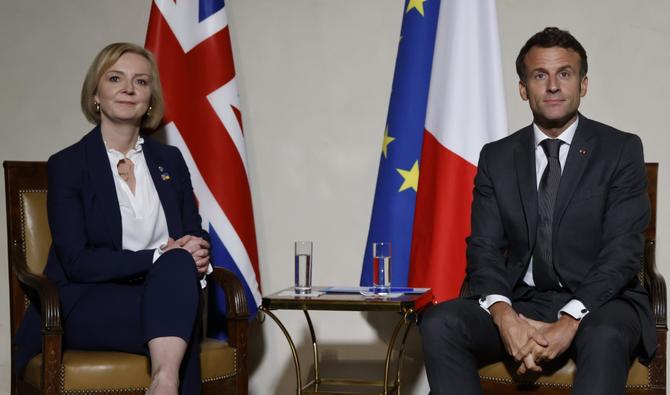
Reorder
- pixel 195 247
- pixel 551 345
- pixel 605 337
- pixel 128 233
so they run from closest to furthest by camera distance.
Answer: pixel 605 337 < pixel 551 345 < pixel 195 247 < pixel 128 233

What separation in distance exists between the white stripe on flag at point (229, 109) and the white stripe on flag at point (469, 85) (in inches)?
33.9

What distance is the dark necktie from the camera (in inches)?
117

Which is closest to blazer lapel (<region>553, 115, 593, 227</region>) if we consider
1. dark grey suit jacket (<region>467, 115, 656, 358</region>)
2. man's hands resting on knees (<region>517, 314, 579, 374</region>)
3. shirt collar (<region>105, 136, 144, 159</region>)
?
dark grey suit jacket (<region>467, 115, 656, 358</region>)

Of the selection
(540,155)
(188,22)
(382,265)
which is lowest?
(382,265)

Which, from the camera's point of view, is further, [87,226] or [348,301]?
[87,226]

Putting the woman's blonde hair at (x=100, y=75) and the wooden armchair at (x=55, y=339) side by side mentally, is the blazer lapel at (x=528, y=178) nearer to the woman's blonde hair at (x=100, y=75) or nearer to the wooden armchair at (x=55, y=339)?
the wooden armchair at (x=55, y=339)

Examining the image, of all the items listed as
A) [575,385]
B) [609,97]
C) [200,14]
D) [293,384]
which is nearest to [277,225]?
[293,384]

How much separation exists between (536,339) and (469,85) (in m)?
1.40

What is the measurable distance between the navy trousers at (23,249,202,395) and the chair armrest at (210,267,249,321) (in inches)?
9.1

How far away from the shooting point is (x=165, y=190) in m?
3.38

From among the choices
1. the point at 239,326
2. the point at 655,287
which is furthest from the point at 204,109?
the point at 655,287

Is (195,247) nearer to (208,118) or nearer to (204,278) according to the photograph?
(204,278)

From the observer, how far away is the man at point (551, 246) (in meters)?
2.70

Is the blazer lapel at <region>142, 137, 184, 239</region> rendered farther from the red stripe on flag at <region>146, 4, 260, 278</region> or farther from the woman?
the red stripe on flag at <region>146, 4, 260, 278</region>
